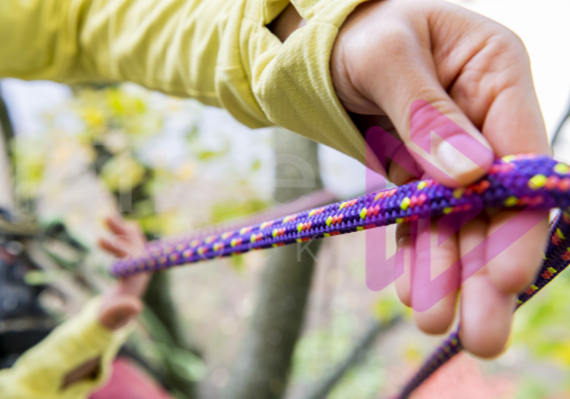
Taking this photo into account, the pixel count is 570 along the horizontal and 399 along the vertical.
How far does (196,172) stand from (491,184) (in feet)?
2.19

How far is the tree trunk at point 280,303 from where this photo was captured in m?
0.46

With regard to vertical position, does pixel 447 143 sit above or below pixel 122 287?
above

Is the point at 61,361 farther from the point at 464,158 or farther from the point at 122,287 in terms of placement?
the point at 464,158

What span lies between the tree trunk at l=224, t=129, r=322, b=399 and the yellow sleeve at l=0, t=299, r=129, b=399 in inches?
8.0

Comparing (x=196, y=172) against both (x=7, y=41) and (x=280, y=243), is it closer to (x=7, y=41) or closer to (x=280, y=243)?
(x=7, y=41)

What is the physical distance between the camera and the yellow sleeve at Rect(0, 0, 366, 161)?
0.20 m

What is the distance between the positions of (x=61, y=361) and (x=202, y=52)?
1.50ft

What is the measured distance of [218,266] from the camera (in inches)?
36.5

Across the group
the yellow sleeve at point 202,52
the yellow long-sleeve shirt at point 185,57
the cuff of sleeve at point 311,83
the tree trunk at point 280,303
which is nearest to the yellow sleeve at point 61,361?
the yellow long-sleeve shirt at point 185,57

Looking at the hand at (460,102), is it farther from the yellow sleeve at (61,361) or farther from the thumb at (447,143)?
the yellow sleeve at (61,361)

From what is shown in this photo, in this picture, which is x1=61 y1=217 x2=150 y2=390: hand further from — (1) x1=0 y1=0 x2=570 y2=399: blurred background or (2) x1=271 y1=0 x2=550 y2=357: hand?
(2) x1=271 y1=0 x2=550 y2=357: hand

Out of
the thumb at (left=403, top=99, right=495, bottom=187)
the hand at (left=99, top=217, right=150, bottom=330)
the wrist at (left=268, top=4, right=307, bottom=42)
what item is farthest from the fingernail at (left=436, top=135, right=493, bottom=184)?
the hand at (left=99, top=217, right=150, bottom=330)

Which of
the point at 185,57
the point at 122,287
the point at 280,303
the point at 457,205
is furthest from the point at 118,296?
the point at 457,205

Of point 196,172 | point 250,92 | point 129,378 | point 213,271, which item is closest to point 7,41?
point 250,92
